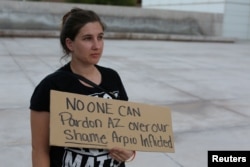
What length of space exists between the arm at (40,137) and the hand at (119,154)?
311mm

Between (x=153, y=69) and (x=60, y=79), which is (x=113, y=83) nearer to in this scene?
(x=60, y=79)

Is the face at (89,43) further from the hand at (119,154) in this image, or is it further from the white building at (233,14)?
the white building at (233,14)

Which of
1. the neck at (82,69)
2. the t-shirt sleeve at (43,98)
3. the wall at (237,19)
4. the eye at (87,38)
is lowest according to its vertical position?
the wall at (237,19)

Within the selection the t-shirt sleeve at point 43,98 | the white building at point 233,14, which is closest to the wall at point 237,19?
the white building at point 233,14

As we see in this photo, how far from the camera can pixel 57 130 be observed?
5.81 ft

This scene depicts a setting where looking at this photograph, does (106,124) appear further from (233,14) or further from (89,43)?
(233,14)

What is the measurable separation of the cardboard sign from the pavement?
127cm

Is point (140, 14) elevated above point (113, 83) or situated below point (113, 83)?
below

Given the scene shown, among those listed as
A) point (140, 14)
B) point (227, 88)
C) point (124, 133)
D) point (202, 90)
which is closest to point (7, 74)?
point (202, 90)

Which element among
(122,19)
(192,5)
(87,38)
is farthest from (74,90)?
(192,5)

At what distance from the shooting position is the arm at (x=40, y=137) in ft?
6.02

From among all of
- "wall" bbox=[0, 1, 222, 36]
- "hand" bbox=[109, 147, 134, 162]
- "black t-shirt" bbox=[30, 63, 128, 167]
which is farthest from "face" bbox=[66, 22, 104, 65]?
"wall" bbox=[0, 1, 222, 36]

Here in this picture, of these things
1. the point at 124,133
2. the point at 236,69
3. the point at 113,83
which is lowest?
the point at 236,69

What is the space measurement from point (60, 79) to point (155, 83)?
19.3 feet
